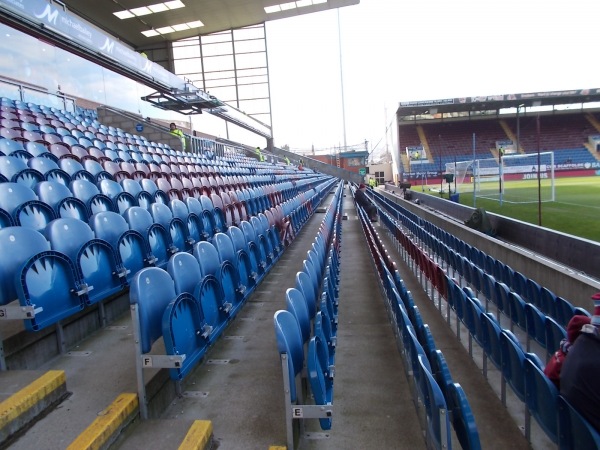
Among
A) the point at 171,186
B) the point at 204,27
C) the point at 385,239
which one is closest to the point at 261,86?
the point at 204,27

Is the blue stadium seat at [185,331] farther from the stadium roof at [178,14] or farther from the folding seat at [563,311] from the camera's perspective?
the stadium roof at [178,14]

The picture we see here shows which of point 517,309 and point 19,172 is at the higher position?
point 19,172

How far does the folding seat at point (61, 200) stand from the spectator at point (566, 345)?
3.09m

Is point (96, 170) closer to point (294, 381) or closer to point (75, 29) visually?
point (294, 381)

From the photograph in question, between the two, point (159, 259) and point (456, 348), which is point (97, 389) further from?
point (456, 348)

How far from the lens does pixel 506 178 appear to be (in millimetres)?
26109

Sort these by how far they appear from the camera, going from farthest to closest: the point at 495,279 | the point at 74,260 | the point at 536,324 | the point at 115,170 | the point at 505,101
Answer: the point at 505,101 < the point at 115,170 < the point at 495,279 < the point at 536,324 < the point at 74,260

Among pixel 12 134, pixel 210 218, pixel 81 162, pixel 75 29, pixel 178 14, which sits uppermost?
pixel 178 14

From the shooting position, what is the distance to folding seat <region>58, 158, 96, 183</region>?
417 centimetres

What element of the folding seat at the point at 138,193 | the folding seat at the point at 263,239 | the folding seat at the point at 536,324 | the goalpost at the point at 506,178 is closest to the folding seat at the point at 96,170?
the folding seat at the point at 138,193

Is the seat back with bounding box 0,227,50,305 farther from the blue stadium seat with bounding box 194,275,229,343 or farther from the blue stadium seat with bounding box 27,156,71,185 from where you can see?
the blue stadium seat with bounding box 27,156,71,185

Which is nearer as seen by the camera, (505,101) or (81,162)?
(81,162)

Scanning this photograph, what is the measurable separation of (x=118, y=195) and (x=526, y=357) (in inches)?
136

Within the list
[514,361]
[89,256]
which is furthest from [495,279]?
[89,256]
